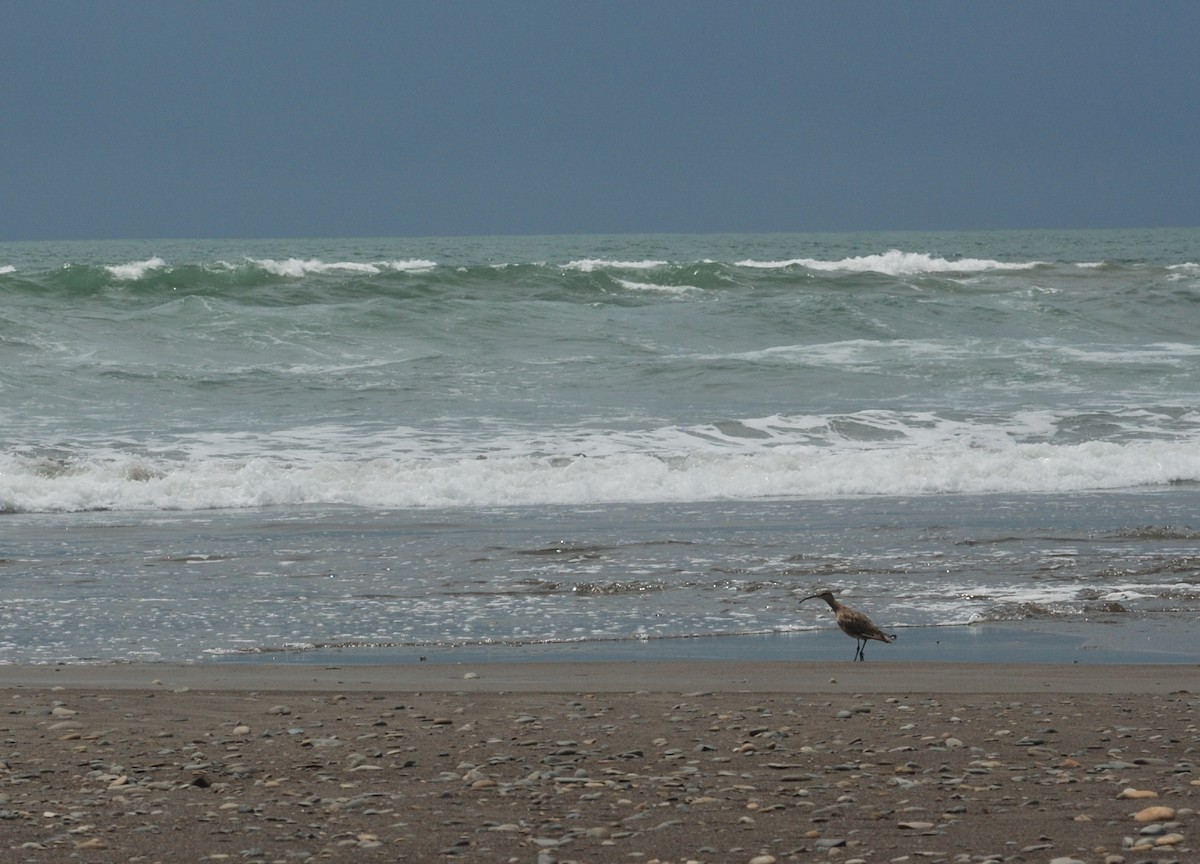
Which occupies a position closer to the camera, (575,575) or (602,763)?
(602,763)

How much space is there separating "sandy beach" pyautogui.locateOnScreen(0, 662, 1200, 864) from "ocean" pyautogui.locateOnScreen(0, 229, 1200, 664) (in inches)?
30.1

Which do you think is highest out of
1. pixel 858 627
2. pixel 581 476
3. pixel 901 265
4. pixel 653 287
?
pixel 901 265

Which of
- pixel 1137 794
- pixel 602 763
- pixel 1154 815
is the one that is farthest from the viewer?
pixel 602 763

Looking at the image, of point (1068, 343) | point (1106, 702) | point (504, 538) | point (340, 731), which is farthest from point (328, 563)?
point (1068, 343)

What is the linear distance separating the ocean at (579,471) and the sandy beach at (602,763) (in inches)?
30.1

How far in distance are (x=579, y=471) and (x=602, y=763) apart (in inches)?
350

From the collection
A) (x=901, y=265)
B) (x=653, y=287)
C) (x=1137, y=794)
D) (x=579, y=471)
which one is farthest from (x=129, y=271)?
(x=1137, y=794)

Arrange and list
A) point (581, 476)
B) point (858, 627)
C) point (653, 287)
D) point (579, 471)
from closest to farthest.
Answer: point (858, 627) < point (581, 476) < point (579, 471) < point (653, 287)

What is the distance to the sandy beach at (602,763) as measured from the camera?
12.7ft

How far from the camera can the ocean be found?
7684mm

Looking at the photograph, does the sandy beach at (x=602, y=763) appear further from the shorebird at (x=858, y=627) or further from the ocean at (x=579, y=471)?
the ocean at (x=579, y=471)

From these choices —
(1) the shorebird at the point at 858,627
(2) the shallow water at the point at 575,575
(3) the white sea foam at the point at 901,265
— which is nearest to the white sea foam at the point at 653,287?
(3) the white sea foam at the point at 901,265

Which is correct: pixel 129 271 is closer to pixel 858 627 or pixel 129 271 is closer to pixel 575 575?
pixel 575 575

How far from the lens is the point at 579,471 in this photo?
13.6 meters
